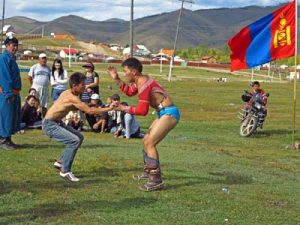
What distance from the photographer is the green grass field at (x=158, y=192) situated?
335 inches

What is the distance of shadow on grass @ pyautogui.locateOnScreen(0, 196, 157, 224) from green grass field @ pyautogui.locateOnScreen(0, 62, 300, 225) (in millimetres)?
11

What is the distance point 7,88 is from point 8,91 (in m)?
0.06

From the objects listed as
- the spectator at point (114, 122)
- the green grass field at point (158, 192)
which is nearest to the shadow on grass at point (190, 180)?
the green grass field at point (158, 192)

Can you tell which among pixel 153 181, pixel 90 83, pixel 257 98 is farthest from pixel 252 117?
pixel 153 181

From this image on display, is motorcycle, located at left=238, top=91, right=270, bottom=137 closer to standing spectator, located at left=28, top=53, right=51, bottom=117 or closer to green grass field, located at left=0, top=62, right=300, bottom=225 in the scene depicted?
green grass field, located at left=0, top=62, right=300, bottom=225

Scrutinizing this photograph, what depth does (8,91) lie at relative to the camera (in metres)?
13.5

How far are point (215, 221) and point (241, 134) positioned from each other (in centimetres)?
1149

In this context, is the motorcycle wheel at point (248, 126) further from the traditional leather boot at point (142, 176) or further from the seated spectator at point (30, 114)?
the traditional leather boot at point (142, 176)

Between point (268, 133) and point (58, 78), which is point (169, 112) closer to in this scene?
point (58, 78)

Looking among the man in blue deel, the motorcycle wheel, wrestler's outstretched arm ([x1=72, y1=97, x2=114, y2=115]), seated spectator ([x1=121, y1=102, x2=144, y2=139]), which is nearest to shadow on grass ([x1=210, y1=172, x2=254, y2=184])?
wrestler's outstretched arm ([x1=72, y1=97, x2=114, y2=115])

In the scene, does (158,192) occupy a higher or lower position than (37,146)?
lower

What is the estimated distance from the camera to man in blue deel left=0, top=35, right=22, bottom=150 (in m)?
13.4

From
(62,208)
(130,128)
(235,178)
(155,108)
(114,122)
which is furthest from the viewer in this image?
(114,122)

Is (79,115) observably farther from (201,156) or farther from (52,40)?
(52,40)
